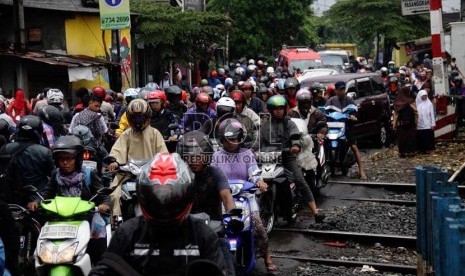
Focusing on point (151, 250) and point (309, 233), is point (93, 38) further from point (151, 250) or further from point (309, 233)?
point (151, 250)

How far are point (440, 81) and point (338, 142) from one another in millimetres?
4520

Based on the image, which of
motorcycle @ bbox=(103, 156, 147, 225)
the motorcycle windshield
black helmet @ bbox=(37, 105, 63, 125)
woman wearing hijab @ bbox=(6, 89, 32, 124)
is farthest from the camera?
woman wearing hijab @ bbox=(6, 89, 32, 124)

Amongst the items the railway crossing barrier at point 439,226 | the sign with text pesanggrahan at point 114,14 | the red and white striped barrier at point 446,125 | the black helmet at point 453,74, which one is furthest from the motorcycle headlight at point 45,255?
the black helmet at point 453,74

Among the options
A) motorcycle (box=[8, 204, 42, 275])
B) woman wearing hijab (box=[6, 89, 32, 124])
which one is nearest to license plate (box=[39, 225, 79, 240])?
motorcycle (box=[8, 204, 42, 275])

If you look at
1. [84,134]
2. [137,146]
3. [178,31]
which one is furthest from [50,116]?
[178,31]

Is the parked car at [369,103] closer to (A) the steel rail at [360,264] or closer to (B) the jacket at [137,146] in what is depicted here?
(A) the steel rail at [360,264]

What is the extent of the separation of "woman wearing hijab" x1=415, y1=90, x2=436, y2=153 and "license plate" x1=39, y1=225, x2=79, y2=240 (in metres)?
12.2

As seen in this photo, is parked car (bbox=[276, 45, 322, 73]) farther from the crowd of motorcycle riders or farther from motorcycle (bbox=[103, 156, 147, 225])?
motorcycle (bbox=[103, 156, 147, 225])

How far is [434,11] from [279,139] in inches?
319

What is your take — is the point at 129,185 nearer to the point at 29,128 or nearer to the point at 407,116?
the point at 29,128

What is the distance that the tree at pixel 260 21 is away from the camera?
137 feet

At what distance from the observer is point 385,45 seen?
1745 inches

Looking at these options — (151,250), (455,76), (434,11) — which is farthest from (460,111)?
(151,250)

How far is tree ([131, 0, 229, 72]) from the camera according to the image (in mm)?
23859
